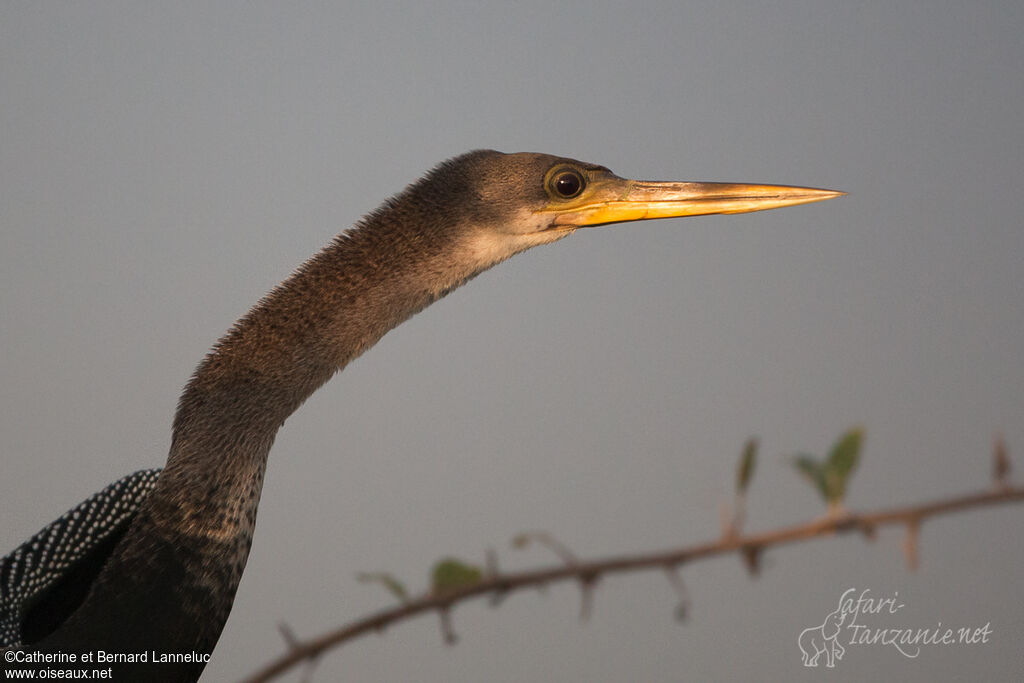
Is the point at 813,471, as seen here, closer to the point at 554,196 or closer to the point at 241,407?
the point at 241,407

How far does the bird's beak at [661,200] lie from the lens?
3.47 metres

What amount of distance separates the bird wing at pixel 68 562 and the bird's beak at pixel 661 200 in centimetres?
198

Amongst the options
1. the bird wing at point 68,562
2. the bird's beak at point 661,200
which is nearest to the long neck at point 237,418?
the bird wing at point 68,562


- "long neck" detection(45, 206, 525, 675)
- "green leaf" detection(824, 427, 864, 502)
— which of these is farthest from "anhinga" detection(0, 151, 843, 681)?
"green leaf" detection(824, 427, 864, 502)

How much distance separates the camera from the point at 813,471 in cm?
46

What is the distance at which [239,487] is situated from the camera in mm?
3160

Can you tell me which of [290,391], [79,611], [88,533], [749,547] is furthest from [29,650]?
[749,547]

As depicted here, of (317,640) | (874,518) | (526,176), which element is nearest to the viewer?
(874,518)

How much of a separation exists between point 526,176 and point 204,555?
174 cm

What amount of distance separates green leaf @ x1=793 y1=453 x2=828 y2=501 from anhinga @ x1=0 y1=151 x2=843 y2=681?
2.85 metres

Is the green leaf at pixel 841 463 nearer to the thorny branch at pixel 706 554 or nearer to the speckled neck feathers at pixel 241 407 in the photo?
the thorny branch at pixel 706 554

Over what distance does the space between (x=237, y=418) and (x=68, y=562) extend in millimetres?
1108

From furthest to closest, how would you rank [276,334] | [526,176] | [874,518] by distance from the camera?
1. [526,176]
2. [276,334]
3. [874,518]

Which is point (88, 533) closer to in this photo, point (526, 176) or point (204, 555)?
point (204, 555)
